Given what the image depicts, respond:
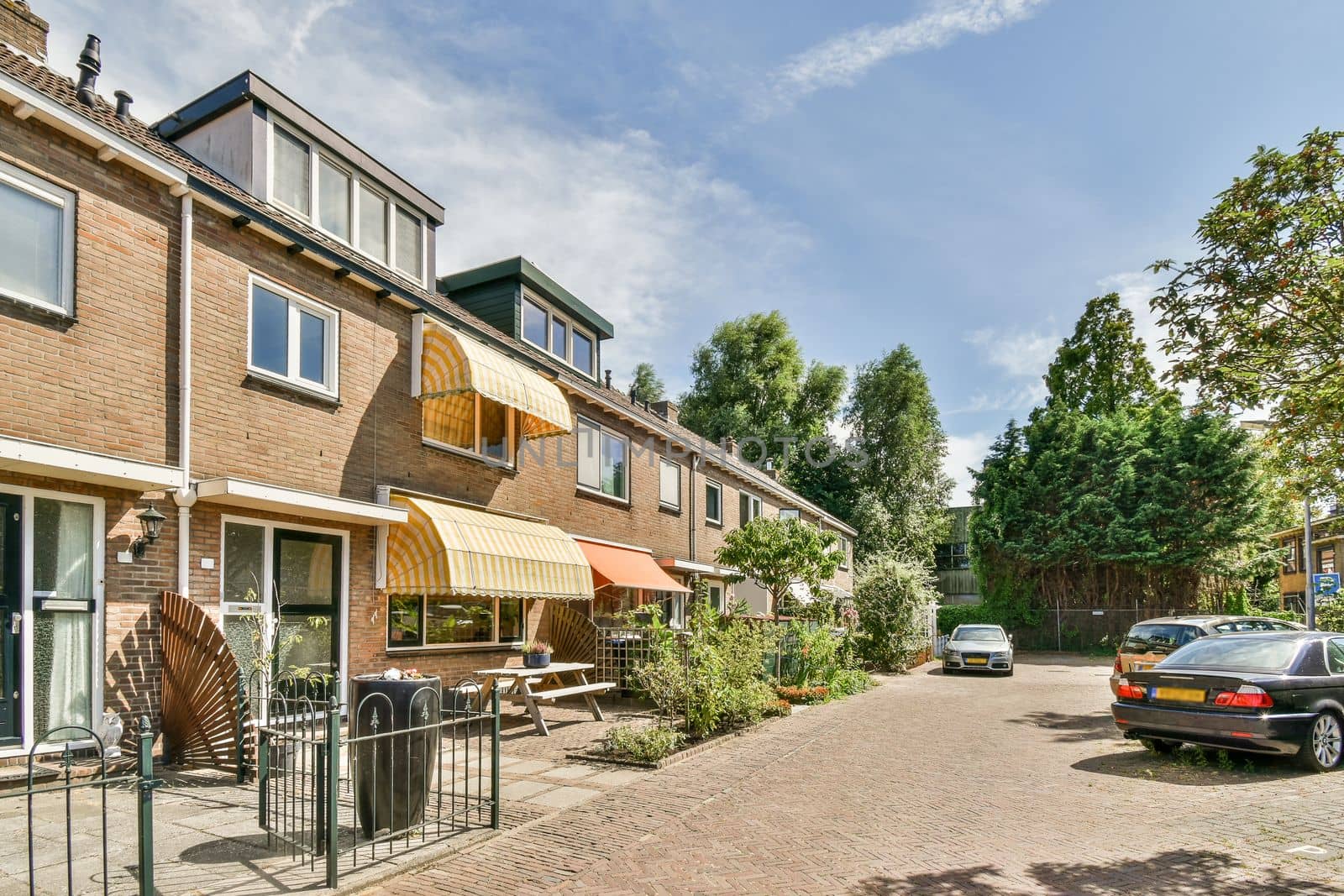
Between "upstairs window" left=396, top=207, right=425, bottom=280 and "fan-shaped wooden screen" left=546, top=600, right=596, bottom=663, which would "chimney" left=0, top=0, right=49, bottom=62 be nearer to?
"upstairs window" left=396, top=207, right=425, bottom=280

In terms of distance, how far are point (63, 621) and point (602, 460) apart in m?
11.6

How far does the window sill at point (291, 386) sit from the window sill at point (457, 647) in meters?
3.64

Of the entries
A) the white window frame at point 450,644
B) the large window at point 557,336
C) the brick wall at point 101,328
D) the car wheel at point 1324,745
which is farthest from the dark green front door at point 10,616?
the car wheel at point 1324,745

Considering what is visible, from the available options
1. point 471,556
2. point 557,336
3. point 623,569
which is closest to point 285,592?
point 471,556

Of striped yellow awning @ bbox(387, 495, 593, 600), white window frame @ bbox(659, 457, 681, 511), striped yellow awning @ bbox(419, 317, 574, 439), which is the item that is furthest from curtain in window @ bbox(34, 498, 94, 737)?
white window frame @ bbox(659, 457, 681, 511)

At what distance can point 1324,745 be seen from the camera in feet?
31.4

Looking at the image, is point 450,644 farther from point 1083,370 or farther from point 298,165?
point 1083,370

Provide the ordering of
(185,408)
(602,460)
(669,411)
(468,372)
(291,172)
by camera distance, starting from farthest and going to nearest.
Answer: (669,411)
(602,460)
(291,172)
(468,372)
(185,408)

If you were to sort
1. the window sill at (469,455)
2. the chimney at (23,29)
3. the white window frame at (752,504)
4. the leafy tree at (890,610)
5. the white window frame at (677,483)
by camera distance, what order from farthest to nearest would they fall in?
the white window frame at (752,504) < the leafy tree at (890,610) < the white window frame at (677,483) < the window sill at (469,455) < the chimney at (23,29)

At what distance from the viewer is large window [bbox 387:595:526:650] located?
41.0 feet

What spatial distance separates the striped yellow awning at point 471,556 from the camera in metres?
11.8

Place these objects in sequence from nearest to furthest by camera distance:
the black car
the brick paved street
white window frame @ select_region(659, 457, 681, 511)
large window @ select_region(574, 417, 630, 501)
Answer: the brick paved street, the black car, large window @ select_region(574, 417, 630, 501), white window frame @ select_region(659, 457, 681, 511)

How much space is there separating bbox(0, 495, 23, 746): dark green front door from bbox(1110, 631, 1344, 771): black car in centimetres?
1204

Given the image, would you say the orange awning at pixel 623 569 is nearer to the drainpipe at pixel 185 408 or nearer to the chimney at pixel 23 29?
the drainpipe at pixel 185 408
